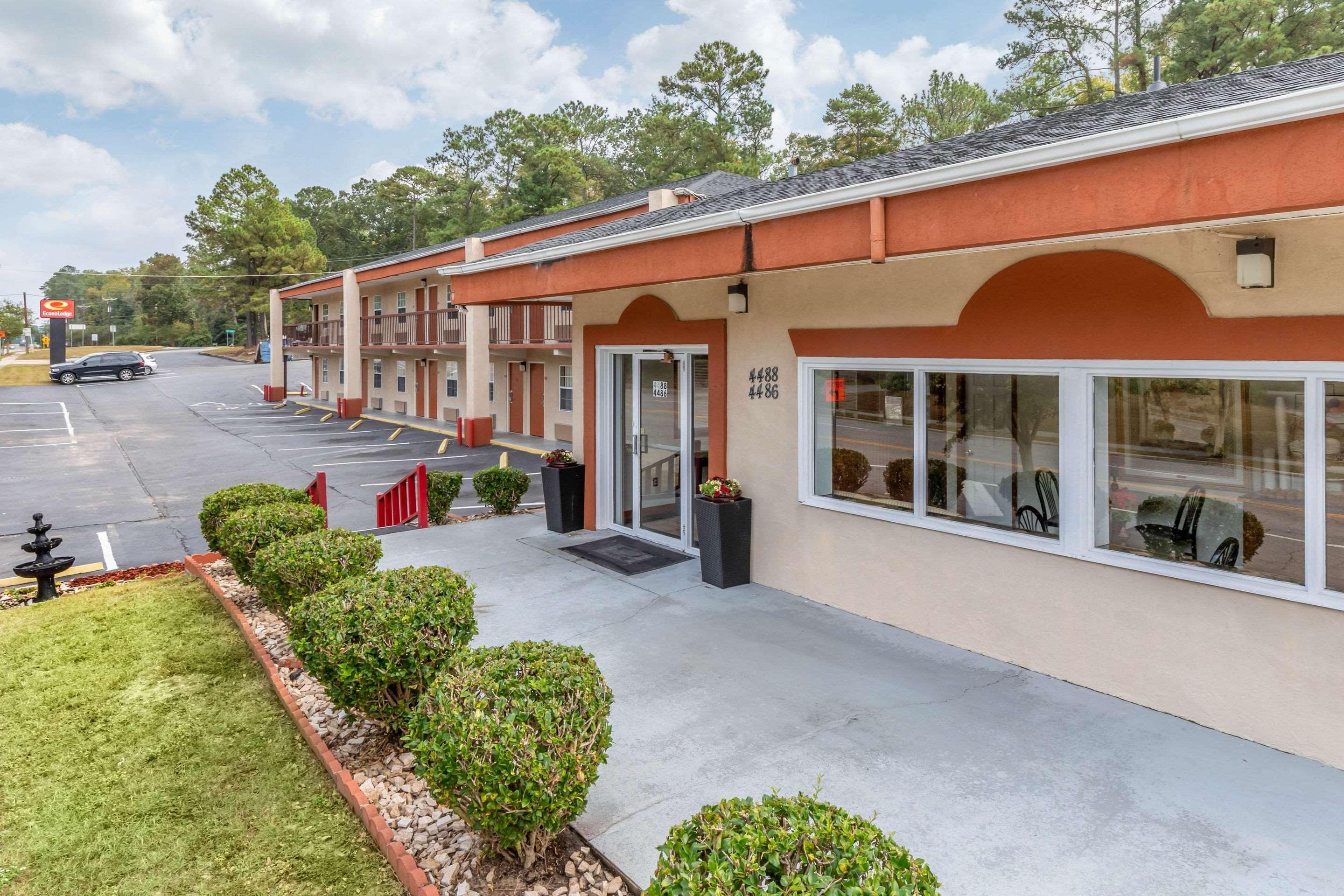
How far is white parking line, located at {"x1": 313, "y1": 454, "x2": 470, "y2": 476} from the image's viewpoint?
1978 centimetres

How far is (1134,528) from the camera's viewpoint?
16.1 ft

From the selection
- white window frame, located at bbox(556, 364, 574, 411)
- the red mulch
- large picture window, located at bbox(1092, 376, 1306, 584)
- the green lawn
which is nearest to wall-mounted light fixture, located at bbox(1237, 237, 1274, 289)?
large picture window, located at bbox(1092, 376, 1306, 584)

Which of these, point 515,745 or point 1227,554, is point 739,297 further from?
point 515,745

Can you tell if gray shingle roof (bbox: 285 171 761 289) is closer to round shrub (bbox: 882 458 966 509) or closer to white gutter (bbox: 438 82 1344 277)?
round shrub (bbox: 882 458 966 509)

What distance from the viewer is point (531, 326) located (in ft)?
73.2

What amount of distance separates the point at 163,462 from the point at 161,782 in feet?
62.7

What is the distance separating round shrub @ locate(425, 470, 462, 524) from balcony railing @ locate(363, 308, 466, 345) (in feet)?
47.9

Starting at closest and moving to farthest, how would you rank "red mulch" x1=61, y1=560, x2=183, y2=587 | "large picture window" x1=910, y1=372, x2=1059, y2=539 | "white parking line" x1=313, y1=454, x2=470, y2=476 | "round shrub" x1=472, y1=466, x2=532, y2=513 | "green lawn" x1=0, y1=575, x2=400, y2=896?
"green lawn" x1=0, y1=575, x2=400, y2=896 → "large picture window" x1=910, y1=372, x2=1059, y2=539 → "red mulch" x1=61, y1=560, x2=183, y2=587 → "round shrub" x1=472, y1=466, x2=532, y2=513 → "white parking line" x1=313, y1=454, x2=470, y2=476

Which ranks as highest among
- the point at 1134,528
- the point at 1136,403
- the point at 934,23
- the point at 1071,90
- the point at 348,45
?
the point at 934,23

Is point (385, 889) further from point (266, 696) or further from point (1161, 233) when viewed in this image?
point (1161, 233)

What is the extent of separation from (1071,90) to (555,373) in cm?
2680

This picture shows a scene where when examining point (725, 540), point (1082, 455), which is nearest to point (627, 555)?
point (725, 540)

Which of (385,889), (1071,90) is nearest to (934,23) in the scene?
(1071,90)

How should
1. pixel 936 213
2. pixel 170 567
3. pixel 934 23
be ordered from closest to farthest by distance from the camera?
pixel 936 213, pixel 170 567, pixel 934 23
